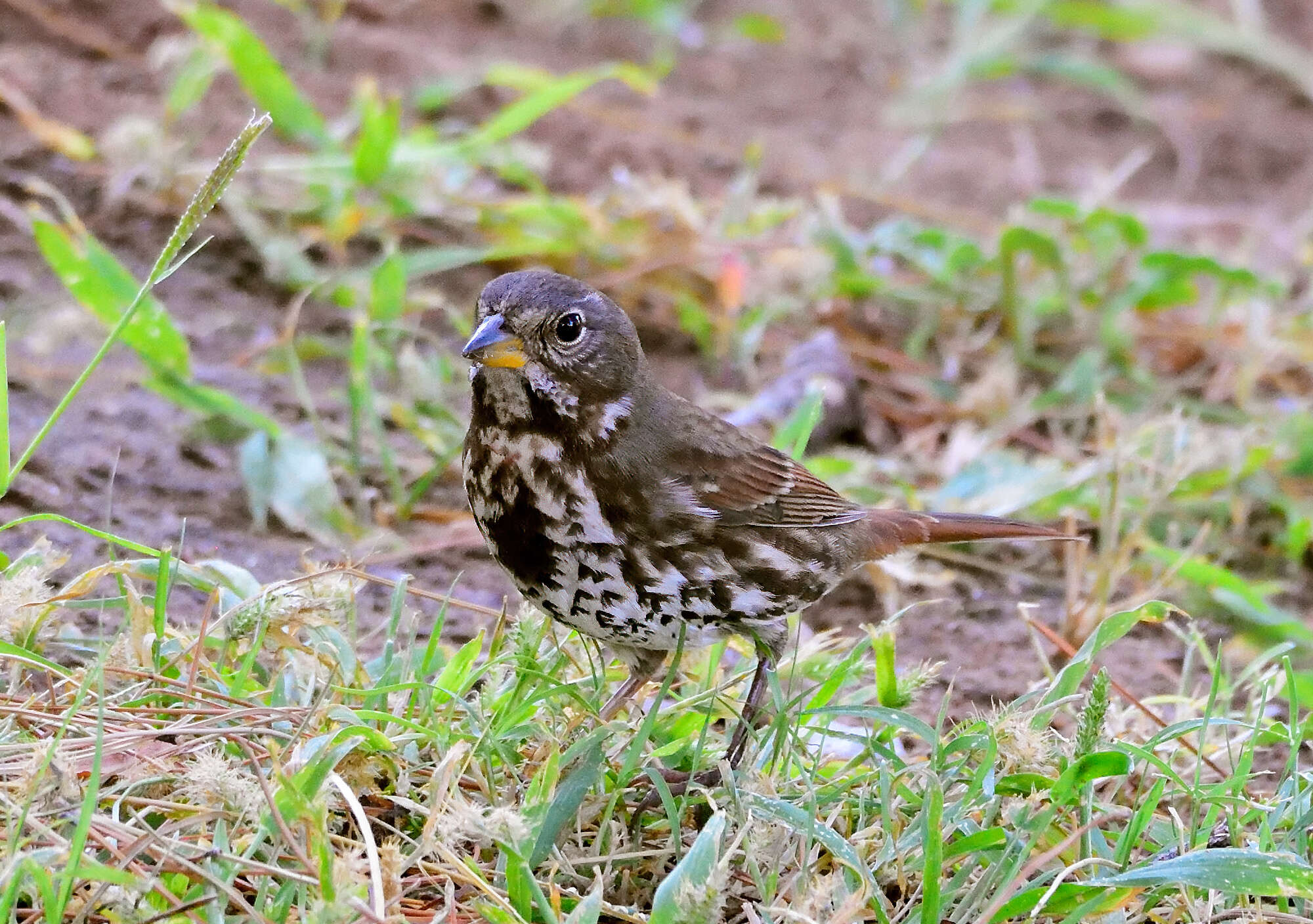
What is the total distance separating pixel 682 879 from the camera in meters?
2.43

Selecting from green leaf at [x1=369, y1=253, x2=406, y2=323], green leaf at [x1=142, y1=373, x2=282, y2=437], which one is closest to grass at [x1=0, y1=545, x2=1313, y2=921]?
green leaf at [x1=142, y1=373, x2=282, y2=437]

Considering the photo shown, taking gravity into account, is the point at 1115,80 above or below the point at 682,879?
above

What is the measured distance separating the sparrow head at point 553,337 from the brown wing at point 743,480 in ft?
0.61

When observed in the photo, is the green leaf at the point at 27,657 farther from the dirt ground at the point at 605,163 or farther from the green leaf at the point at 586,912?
the green leaf at the point at 586,912

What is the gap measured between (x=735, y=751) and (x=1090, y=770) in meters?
0.67

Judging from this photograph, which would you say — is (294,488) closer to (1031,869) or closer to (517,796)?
(517,796)

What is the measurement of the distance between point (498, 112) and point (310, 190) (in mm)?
1455

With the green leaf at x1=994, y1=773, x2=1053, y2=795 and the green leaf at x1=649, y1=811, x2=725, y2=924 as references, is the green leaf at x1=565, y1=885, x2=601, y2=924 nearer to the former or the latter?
the green leaf at x1=649, y1=811, x2=725, y2=924

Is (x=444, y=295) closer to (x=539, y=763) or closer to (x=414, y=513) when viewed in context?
(x=414, y=513)

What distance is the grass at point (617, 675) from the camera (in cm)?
248

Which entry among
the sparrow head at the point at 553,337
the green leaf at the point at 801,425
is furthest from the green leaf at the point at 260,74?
the sparrow head at the point at 553,337

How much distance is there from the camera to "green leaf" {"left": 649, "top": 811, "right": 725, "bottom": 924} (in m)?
2.35

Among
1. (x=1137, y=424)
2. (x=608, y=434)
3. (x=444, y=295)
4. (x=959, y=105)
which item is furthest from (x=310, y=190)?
(x=959, y=105)

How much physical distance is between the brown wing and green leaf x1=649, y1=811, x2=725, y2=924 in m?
0.80
